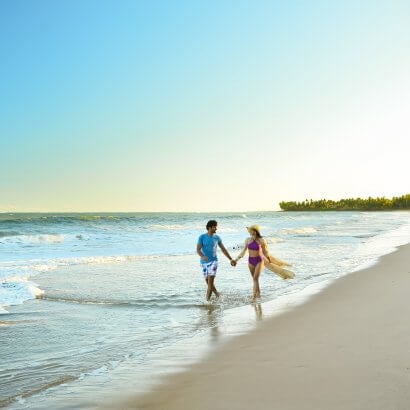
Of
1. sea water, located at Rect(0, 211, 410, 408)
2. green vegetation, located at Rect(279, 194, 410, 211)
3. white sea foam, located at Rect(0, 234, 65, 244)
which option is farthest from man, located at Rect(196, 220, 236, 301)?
green vegetation, located at Rect(279, 194, 410, 211)

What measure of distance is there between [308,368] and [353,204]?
135 metres

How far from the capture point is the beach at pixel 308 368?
3.94 m

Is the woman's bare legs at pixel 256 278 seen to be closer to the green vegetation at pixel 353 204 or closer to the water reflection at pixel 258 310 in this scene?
the water reflection at pixel 258 310

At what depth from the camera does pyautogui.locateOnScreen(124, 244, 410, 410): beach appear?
12.9ft

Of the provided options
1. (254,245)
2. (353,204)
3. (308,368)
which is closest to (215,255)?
(254,245)

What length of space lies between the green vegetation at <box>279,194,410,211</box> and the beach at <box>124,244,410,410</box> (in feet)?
404

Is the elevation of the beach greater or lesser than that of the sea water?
greater

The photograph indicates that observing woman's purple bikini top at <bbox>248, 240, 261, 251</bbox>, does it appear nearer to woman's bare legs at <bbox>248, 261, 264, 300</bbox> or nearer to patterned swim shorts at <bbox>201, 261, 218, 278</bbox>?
woman's bare legs at <bbox>248, 261, 264, 300</bbox>

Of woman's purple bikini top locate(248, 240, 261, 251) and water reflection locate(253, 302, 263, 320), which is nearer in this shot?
water reflection locate(253, 302, 263, 320)

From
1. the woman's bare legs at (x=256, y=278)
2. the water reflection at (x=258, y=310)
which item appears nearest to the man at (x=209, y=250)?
the woman's bare legs at (x=256, y=278)

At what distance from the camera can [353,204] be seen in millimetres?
133375

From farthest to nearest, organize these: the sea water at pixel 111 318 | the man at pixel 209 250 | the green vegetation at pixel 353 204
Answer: the green vegetation at pixel 353 204, the man at pixel 209 250, the sea water at pixel 111 318

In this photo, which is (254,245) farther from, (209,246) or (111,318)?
(111,318)

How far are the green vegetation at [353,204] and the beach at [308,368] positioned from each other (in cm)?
12325
